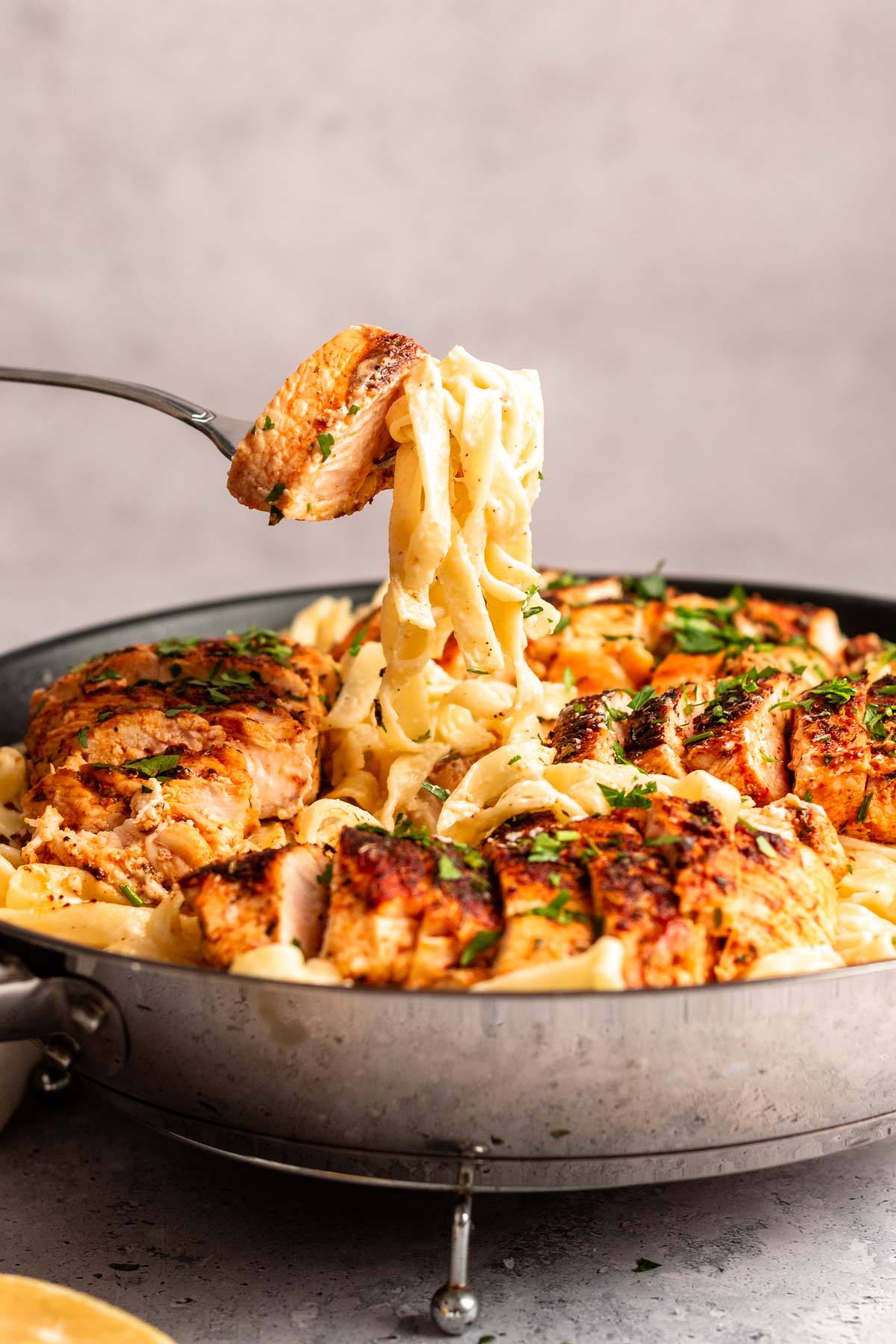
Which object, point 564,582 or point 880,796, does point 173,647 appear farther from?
point 880,796

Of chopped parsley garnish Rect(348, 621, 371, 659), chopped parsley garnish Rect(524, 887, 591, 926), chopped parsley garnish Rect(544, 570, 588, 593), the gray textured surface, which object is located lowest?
the gray textured surface

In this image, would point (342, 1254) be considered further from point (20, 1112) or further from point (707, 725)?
point (707, 725)

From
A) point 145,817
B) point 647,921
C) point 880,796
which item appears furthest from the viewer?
point 880,796

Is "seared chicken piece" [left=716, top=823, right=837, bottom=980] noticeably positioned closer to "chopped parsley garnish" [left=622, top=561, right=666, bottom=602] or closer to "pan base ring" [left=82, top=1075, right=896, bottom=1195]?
"pan base ring" [left=82, top=1075, right=896, bottom=1195]

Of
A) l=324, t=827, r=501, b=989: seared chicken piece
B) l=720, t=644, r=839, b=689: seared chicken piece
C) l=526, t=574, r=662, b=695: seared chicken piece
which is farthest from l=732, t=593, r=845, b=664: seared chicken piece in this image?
l=324, t=827, r=501, b=989: seared chicken piece

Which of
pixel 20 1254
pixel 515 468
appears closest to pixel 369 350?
pixel 515 468

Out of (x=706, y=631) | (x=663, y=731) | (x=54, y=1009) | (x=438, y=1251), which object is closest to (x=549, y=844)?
(x=663, y=731)
